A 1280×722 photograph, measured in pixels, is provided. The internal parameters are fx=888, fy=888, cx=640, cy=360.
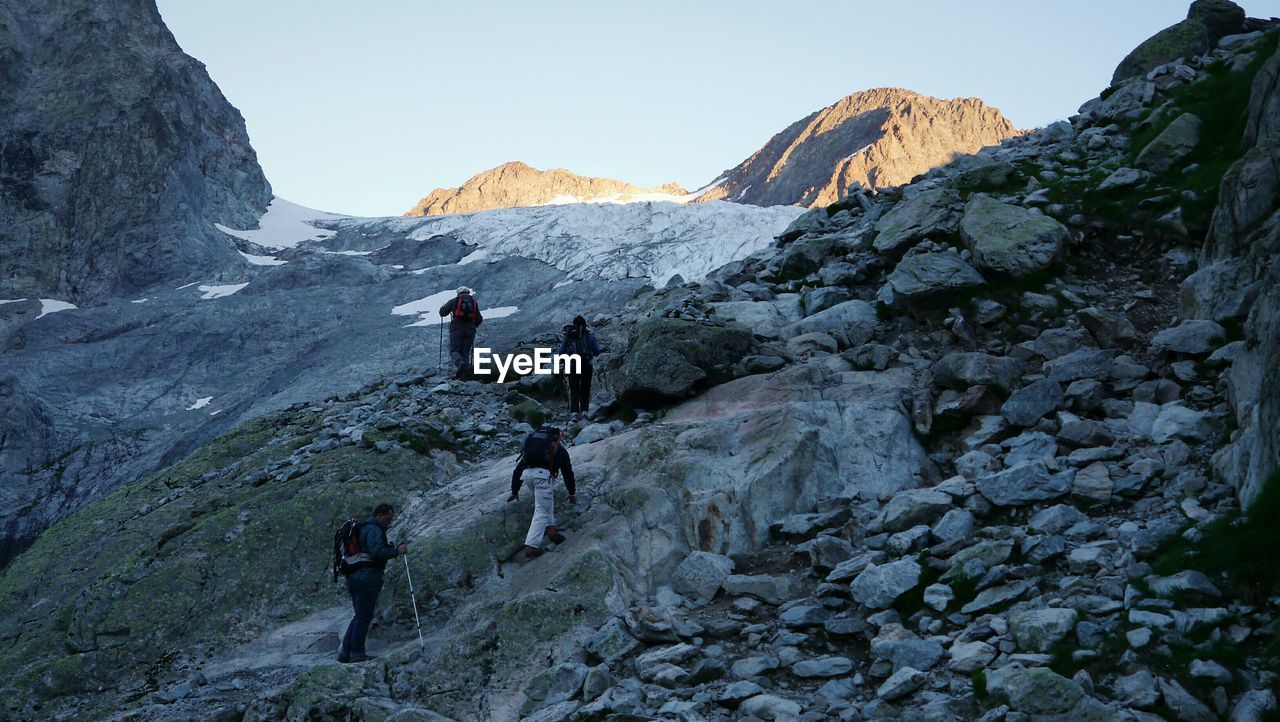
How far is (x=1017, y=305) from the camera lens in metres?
19.0

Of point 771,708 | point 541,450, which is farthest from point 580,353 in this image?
point 771,708

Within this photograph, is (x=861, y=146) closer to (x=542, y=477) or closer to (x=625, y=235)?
(x=625, y=235)

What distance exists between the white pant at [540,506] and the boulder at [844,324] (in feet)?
28.1

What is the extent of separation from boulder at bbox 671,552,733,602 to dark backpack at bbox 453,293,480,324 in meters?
13.7

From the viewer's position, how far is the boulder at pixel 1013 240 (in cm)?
1998

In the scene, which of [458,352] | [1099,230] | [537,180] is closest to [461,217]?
[458,352]

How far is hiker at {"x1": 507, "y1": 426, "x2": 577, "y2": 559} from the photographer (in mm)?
14359

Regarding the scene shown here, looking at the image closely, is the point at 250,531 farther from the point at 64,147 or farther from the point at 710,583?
the point at 64,147

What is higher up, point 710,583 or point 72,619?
point 710,583

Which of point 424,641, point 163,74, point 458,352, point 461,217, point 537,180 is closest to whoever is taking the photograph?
point 424,641

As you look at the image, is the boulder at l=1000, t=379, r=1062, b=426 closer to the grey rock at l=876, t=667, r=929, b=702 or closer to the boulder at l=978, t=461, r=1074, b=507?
the boulder at l=978, t=461, r=1074, b=507

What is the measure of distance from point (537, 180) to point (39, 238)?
364ft

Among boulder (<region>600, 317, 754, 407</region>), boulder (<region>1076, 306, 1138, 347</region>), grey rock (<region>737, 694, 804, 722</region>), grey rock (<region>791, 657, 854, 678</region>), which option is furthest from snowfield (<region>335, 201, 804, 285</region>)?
grey rock (<region>737, 694, 804, 722</region>)

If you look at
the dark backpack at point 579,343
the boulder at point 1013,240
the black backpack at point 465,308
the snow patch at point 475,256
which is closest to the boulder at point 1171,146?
the boulder at point 1013,240
